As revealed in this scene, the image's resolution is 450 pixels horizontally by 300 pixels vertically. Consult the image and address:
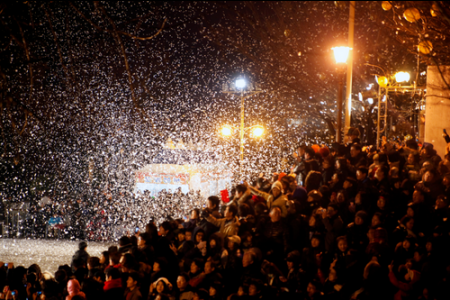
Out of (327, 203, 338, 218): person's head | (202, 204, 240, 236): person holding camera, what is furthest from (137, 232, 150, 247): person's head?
(327, 203, 338, 218): person's head

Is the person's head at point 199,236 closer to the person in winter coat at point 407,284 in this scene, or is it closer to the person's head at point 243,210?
the person's head at point 243,210

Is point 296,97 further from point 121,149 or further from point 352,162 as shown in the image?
point 352,162

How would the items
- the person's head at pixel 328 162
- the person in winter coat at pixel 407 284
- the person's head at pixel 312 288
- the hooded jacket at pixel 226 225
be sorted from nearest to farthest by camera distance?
the person in winter coat at pixel 407 284
the person's head at pixel 312 288
the hooded jacket at pixel 226 225
the person's head at pixel 328 162

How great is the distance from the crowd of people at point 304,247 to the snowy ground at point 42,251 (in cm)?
546

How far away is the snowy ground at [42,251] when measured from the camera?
1491 cm

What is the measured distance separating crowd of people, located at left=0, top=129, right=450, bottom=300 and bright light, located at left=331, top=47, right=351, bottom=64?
284cm

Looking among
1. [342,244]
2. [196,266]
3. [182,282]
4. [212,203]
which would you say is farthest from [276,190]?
[182,282]

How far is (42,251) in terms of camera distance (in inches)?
669

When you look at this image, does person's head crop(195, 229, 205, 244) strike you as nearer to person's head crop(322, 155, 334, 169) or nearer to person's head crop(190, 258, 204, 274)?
person's head crop(190, 258, 204, 274)

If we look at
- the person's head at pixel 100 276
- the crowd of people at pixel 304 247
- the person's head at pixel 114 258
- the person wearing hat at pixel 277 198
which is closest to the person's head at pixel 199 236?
the crowd of people at pixel 304 247

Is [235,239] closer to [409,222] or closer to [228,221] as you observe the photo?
[228,221]

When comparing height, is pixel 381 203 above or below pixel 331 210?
above

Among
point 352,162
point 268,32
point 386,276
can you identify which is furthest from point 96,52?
point 268,32

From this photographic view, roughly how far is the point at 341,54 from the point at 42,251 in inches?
468
